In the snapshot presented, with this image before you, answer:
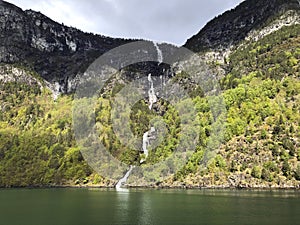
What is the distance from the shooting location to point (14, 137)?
193m

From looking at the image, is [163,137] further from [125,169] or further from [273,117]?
[273,117]

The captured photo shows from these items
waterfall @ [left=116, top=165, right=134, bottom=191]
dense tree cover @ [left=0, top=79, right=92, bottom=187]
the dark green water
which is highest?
dense tree cover @ [left=0, top=79, right=92, bottom=187]

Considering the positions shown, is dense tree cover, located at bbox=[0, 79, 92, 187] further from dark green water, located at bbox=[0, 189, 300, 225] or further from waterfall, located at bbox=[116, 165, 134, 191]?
dark green water, located at bbox=[0, 189, 300, 225]

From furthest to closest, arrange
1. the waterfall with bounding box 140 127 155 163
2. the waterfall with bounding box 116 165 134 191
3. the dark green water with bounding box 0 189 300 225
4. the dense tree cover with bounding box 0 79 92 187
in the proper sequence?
the waterfall with bounding box 140 127 155 163
the dense tree cover with bounding box 0 79 92 187
the waterfall with bounding box 116 165 134 191
the dark green water with bounding box 0 189 300 225

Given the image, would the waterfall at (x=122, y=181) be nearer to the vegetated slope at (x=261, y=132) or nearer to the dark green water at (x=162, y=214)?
the vegetated slope at (x=261, y=132)

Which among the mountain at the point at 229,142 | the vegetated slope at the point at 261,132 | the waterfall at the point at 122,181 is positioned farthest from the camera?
the waterfall at the point at 122,181

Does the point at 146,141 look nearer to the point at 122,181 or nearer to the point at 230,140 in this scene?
the point at 122,181

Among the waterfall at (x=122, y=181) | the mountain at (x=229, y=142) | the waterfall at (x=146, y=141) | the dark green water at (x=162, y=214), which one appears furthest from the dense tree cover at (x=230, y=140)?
the dark green water at (x=162, y=214)

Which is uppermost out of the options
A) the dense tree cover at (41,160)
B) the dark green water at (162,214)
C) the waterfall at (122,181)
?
the dense tree cover at (41,160)

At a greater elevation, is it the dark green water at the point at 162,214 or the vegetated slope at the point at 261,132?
the vegetated slope at the point at 261,132

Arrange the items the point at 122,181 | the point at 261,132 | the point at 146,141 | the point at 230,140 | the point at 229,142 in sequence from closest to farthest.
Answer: the point at 261,132
the point at 229,142
the point at 230,140
the point at 122,181
the point at 146,141

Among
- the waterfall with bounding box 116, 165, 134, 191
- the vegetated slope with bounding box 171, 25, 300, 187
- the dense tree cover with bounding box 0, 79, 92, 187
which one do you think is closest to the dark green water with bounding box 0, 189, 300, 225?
the vegetated slope with bounding box 171, 25, 300, 187

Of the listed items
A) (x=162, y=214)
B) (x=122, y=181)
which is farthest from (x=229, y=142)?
(x=162, y=214)

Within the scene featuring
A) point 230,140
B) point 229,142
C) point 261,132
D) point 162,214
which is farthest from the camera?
point 230,140
